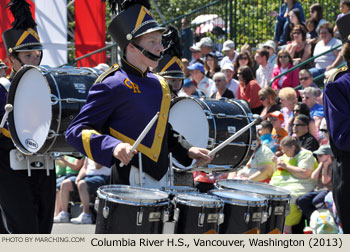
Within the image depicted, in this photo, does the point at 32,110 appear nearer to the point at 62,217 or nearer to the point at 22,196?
the point at 22,196

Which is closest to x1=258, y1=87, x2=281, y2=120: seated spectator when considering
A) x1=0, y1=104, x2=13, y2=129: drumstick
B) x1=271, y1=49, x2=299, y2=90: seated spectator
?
x1=271, y1=49, x2=299, y2=90: seated spectator

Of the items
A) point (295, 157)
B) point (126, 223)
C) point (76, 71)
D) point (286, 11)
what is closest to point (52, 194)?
point (76, 71)

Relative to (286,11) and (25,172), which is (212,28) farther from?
(25,172)

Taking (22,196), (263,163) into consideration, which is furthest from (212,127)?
(263,163)

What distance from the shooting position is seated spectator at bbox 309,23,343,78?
12.6 m

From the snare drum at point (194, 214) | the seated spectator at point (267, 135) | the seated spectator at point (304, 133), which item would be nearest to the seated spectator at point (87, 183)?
the seated spectator at point (267, 135)

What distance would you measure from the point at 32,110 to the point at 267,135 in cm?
469

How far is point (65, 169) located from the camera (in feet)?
39.6

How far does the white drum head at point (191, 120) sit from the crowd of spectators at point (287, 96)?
7.06 ft

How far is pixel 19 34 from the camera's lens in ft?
22.5

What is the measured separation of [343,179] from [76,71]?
2441 millimetres

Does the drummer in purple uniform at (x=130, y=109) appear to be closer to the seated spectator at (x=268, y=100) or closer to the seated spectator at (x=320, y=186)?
the seated spectator at (x=320, y=186)

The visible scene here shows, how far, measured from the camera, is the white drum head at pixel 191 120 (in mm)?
6703

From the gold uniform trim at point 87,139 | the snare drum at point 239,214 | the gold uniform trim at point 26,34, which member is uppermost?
the gold uniform trim at point 26,34
